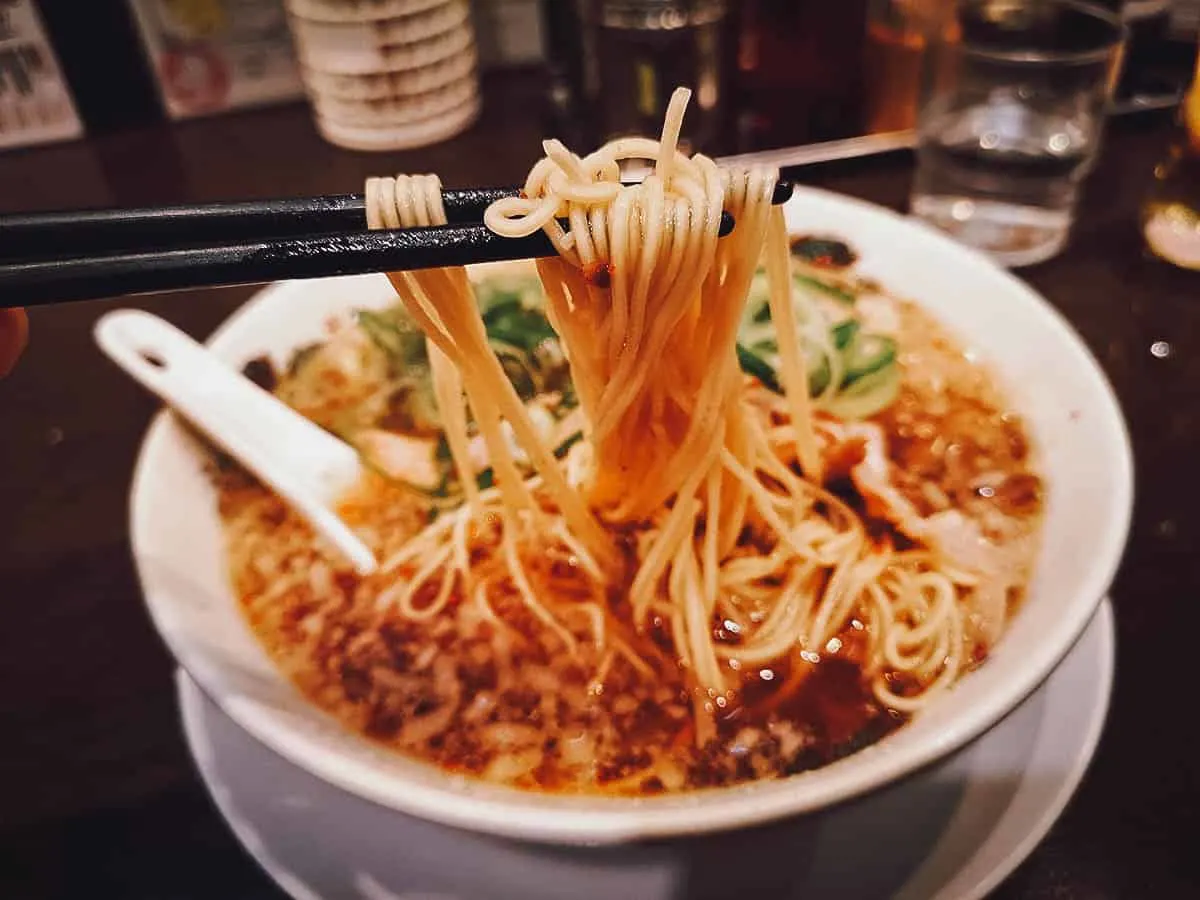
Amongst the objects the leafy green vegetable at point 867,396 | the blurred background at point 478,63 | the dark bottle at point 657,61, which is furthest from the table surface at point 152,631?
the leafy green vegetable at point 867,396

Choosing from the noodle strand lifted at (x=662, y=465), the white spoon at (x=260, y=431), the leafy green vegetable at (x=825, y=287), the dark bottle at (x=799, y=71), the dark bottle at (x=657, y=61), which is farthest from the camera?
the dark bottle at (x=657, y=61)

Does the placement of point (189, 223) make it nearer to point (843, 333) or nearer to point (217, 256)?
point (217, 256)

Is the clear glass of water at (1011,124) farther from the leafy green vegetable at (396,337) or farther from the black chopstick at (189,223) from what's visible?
the black chopstick at (189,223)

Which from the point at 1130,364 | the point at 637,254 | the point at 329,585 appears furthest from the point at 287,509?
the point at 1130,364

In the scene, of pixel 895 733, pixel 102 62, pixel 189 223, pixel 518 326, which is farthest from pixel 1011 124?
pixel 102 62

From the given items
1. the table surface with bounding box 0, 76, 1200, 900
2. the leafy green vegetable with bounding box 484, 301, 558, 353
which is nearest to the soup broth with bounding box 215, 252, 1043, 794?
the leafy green vegetable with bounding box 484, 301, 558, 353
